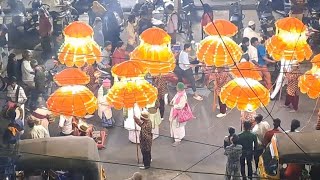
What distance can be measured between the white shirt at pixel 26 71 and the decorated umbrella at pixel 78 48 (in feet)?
5.83

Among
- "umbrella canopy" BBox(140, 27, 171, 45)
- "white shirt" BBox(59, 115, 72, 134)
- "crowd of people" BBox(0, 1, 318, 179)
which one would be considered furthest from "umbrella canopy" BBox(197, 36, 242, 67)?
"white shirt" BBox(59, 115, 72, 134)

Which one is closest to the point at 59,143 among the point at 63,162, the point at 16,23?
the point at 63,162

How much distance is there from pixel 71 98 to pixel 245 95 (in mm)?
3649

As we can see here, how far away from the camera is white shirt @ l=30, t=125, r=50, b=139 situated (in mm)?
13945

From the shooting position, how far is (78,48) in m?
15.8

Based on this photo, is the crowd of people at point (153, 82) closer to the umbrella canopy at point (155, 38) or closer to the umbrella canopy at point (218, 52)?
the umbrella canopy at point (218, 52)

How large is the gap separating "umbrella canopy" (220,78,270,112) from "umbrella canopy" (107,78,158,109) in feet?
5.56

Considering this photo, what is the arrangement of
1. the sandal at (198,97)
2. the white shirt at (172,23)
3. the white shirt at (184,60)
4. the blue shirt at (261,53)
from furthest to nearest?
the white shirt at (172,23) → the sandal at (198,97) → the blue shirt at (261,53) → the white shirt at (184,60)

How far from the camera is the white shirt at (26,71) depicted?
17281 mm

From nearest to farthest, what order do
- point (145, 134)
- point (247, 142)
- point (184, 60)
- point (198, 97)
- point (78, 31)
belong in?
point (247, 142)
point (145, 134)
point (78, 31)
point (184, 60)
point (198, 97)

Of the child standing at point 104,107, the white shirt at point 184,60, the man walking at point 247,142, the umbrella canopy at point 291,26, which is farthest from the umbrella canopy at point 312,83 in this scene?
the child standing at point 104,107

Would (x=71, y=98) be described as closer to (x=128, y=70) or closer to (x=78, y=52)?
(x=128, y=70)

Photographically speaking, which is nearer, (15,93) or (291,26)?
(291,26)

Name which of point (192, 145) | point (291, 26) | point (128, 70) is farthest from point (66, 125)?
point (291, 26)
